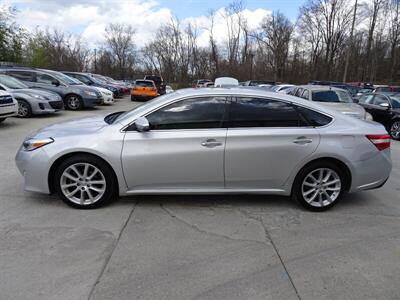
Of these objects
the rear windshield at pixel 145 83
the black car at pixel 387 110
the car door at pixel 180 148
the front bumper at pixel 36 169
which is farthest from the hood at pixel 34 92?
the rear windshield at pixel 145 83

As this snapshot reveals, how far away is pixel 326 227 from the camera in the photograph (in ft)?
13.6

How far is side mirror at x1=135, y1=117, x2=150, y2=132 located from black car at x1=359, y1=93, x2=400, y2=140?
994cm

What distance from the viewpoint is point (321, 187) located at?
15.0 feet

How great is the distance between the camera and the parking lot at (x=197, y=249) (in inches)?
114

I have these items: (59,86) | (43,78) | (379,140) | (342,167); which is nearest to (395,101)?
(379,140)

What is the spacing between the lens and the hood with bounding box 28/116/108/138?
445cm

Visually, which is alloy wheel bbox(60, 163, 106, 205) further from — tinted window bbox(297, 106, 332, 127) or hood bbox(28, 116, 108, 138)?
tinted window bbox(297, 106, 332, 127)

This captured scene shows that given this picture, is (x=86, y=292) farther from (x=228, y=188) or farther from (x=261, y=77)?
(x=261, y=77)

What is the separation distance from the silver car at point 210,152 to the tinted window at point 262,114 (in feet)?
0.04

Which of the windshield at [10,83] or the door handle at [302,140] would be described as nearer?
the door handle at [302,140]

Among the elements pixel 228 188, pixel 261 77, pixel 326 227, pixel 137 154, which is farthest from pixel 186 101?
pixel 261 77

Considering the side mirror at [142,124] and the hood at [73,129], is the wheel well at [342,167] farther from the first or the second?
the hood at [73,129]

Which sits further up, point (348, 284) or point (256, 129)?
point (256, 129)

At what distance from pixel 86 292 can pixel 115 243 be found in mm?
811
